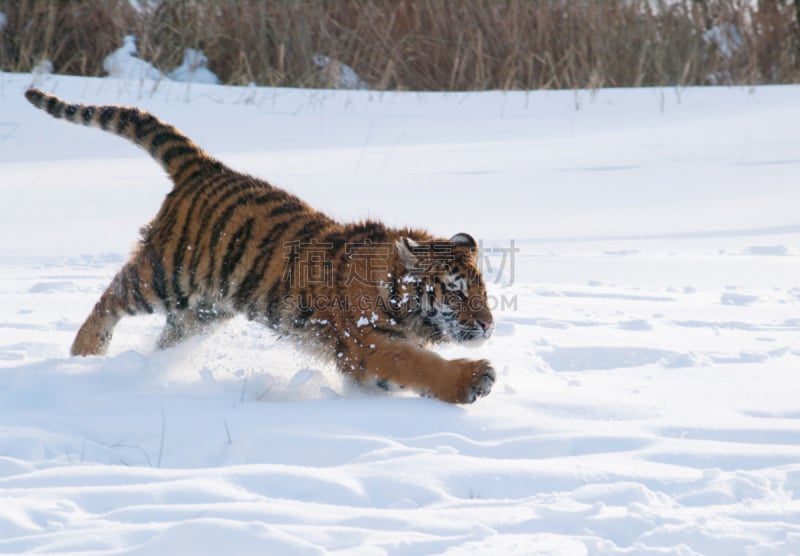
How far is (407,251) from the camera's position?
13.0ft

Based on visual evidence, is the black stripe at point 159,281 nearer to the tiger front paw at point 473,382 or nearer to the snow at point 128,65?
the tiger front paw at point 473,382

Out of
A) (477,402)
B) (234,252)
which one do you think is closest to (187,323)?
(234,252)

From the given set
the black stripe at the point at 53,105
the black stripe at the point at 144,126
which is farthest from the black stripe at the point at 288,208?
the black stripe at the point at 53,105

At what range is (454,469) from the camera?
123 inches

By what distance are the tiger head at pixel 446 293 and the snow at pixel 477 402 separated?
10.8 inches

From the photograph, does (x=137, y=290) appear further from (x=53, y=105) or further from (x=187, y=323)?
(x=53, y=105)

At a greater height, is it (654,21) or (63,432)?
(654,21)

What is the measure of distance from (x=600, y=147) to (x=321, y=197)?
10.7 ft

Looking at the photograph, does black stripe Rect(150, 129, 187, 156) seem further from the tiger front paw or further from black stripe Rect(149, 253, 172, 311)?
the tiger front paw

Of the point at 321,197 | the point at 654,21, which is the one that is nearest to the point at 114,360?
the point at 321,197

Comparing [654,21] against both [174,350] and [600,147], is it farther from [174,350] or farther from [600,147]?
[174,350]

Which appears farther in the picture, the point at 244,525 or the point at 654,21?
the point at 654,21

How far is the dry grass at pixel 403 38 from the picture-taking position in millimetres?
13047

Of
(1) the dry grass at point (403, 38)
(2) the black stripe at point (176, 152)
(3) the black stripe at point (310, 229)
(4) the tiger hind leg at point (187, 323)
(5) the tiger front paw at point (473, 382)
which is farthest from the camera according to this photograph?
(1) the dry grass at point (403, 38)
